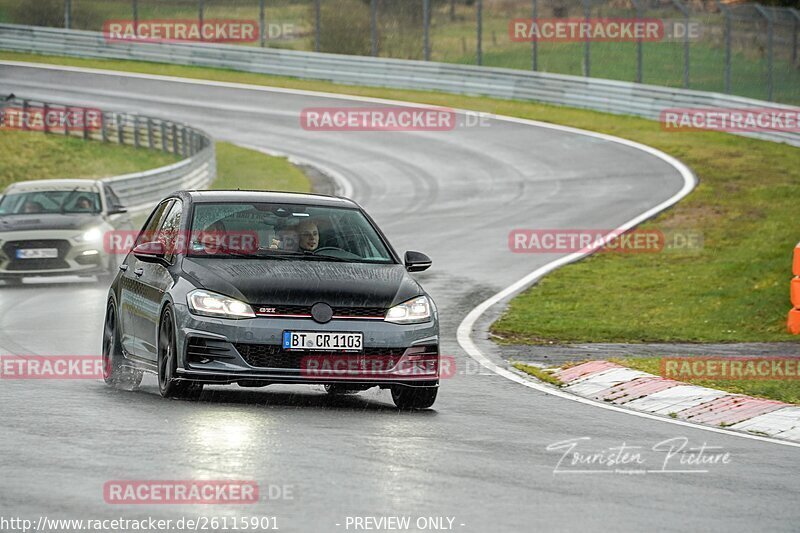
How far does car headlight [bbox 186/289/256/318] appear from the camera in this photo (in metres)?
10.5

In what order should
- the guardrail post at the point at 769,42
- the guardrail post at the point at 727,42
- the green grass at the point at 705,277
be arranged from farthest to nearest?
the guardrail post at the point at 727,42, the guardrail post at the point at 769,42, the green grass at the point at 705,277

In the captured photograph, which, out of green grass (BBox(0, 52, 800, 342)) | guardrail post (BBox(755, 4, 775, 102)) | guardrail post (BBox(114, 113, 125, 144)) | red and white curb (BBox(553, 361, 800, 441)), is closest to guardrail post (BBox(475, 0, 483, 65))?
guardrail post (BBox(755, 4, 775, 102))

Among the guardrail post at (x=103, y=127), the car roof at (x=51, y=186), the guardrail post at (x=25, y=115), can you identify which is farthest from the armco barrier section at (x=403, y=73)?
the car roof at (x=51, y=186)

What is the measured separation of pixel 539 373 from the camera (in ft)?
44.5

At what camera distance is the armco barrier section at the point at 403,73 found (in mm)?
42594

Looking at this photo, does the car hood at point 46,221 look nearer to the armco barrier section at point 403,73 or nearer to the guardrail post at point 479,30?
the armco barrier section at point 403,73

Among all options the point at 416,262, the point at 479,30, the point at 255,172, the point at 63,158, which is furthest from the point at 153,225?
the point at 479,30

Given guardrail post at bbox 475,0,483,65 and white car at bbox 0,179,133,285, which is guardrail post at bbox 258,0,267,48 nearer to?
guardrail post at bbox 475,0,483,65

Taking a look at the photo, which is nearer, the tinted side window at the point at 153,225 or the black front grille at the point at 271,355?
the black front grille at the point at 271,355

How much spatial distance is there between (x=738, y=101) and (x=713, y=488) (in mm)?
32897

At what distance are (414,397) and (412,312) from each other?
2.03ft

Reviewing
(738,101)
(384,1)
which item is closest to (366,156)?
(738,101)

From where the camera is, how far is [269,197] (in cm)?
1176

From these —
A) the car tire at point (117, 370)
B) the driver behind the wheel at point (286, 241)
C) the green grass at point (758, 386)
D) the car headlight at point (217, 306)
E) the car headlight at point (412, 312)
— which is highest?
the driver behind the wheel at point (286, 241)
